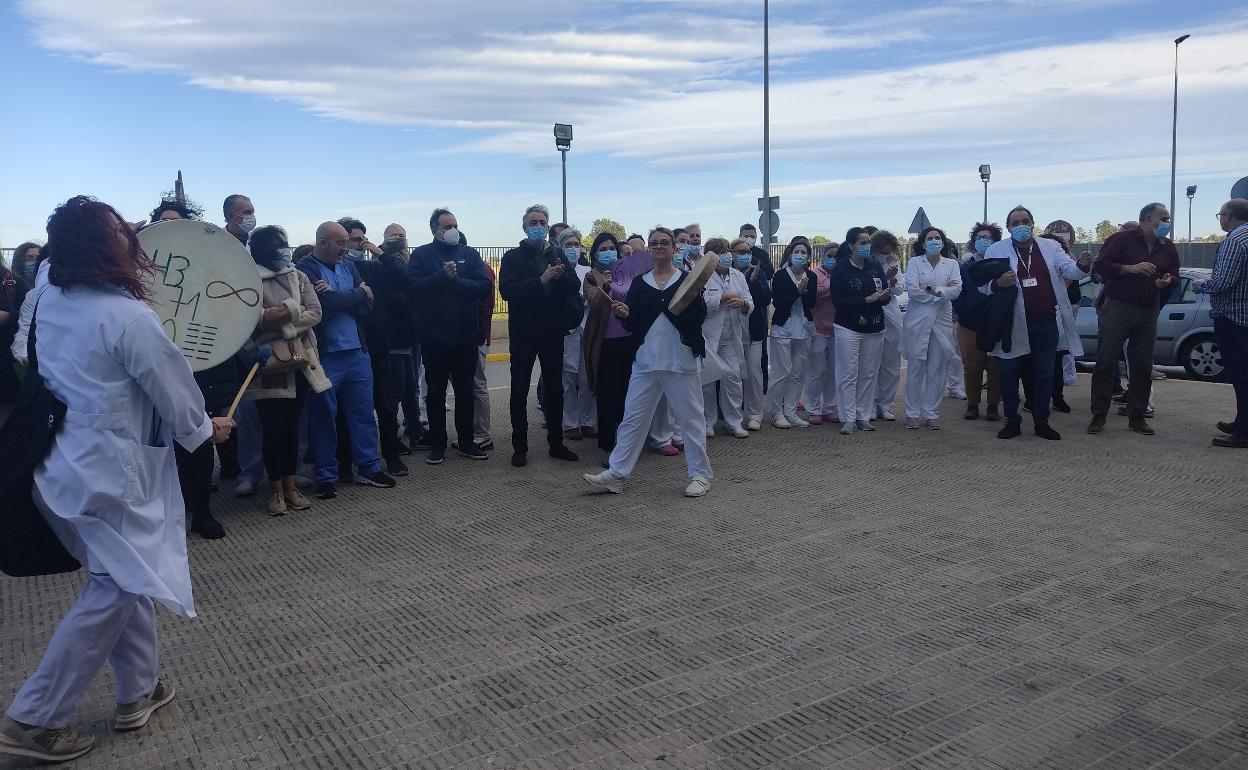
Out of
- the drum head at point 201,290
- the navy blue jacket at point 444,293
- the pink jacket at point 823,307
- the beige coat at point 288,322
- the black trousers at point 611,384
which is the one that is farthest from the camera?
the pink jacket at point 823,307

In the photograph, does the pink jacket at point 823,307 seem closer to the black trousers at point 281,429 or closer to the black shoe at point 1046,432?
the black shoe at point 1046,432

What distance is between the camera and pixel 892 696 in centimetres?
382

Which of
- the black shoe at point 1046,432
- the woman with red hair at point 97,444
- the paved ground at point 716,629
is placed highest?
the woman with red hair at point 97,444

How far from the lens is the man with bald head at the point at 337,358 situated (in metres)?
7.09

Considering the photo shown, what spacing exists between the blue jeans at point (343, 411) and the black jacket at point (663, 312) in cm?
199

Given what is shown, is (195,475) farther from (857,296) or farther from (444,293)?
(857,296)

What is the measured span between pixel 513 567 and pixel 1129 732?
3101mm

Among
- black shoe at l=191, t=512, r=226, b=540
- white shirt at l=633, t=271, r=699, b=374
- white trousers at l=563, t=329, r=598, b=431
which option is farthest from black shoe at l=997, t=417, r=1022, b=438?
black shoe at l=191, t=512, r=226, b=540

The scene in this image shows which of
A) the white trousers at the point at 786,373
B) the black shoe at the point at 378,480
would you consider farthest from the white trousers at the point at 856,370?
the black shoe at the point at 378,480

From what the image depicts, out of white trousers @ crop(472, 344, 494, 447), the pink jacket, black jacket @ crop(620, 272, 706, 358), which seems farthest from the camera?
the pink jacket

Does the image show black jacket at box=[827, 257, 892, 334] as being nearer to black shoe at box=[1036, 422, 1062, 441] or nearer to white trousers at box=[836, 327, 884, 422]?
white trousers at box=[836, 327, 884, 422]

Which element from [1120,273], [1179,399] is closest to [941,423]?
[1120,273]

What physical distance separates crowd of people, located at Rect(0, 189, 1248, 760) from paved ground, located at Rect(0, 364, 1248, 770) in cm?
51

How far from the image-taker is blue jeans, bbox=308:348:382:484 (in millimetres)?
7164
